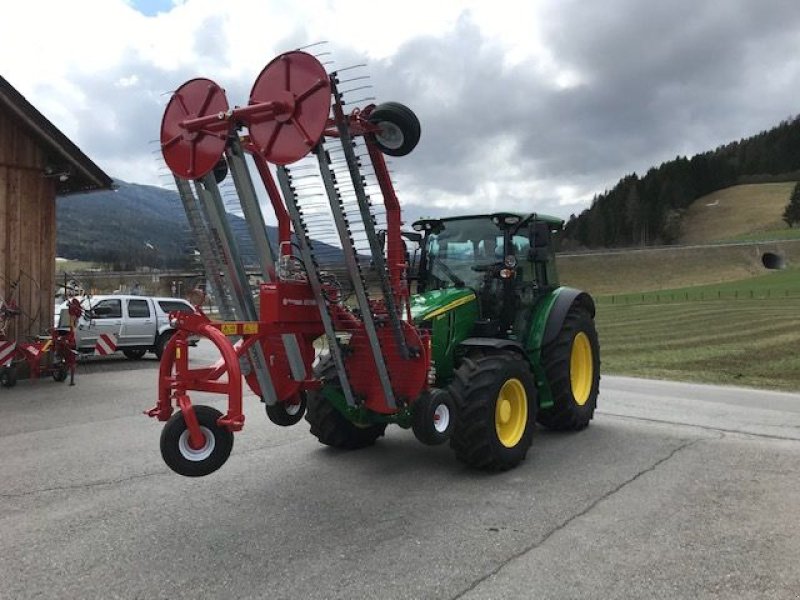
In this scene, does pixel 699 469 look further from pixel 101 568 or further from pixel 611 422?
pixel 101 568

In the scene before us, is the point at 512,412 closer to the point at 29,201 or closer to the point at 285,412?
the point at 285,412

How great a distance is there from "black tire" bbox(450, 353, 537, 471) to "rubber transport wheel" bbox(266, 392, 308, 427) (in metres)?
1.26

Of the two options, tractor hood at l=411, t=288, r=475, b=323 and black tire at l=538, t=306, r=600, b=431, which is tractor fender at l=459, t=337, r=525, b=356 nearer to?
tractor hood at l=411, t=288, r=475, b=323

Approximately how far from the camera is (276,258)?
5.10 meters

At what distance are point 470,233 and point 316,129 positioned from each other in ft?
10.9

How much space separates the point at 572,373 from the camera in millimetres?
7852

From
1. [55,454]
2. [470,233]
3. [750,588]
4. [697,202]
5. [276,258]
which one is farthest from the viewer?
[697,202]

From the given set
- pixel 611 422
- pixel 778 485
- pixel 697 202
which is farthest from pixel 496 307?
pixel 697 202

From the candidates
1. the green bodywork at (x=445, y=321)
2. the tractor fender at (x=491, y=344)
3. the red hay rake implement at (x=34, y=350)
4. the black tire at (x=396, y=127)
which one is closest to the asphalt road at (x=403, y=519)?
the green bodywork at (x=445, y=321)

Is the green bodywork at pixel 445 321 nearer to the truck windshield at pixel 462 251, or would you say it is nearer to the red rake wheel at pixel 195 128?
the truck windshield at pixel 462 251

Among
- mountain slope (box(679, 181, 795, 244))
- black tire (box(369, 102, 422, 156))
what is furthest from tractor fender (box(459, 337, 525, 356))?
mountain slope (box(679, 181, 795, 244))

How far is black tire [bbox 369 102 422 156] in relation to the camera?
15.8 ft

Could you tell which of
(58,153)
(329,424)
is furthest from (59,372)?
(329,424)

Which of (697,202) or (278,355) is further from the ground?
(697,202)
